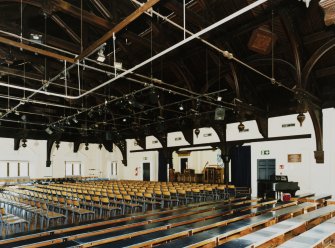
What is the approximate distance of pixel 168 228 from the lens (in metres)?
4.45

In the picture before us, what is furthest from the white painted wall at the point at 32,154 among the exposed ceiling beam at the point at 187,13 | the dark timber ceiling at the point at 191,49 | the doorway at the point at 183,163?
the exposed ceiling beam at the point at 187,13

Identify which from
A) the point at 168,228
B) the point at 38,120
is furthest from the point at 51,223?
the point at 38,120

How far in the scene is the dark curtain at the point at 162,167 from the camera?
59.8 feet

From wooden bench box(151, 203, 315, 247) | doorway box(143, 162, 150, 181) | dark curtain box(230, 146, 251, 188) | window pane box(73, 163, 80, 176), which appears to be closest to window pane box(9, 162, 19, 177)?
window pane box(73, 163, 80, 176)

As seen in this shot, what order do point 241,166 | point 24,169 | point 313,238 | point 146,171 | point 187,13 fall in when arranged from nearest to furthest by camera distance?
point 313,238 → point 187,13 → point 241,166 → point 24,169 → point 146,171

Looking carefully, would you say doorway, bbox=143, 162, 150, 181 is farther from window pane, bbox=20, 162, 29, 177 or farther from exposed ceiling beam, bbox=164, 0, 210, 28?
exposed ceiling beam, bbox=164, 0, 210, 28

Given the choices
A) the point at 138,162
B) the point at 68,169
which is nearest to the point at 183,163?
the point at 138,162

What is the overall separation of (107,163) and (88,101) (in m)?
7.34

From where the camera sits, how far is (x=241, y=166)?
14391mm

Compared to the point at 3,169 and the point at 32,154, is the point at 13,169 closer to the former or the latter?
the point at 3,169

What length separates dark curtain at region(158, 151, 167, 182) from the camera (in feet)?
59.8

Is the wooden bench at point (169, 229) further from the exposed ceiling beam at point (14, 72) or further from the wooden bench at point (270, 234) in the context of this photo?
the exposed ceiling beam at point (14, 72)

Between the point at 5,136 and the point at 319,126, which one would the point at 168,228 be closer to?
the point at 319,126

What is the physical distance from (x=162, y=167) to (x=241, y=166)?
6012 mm
